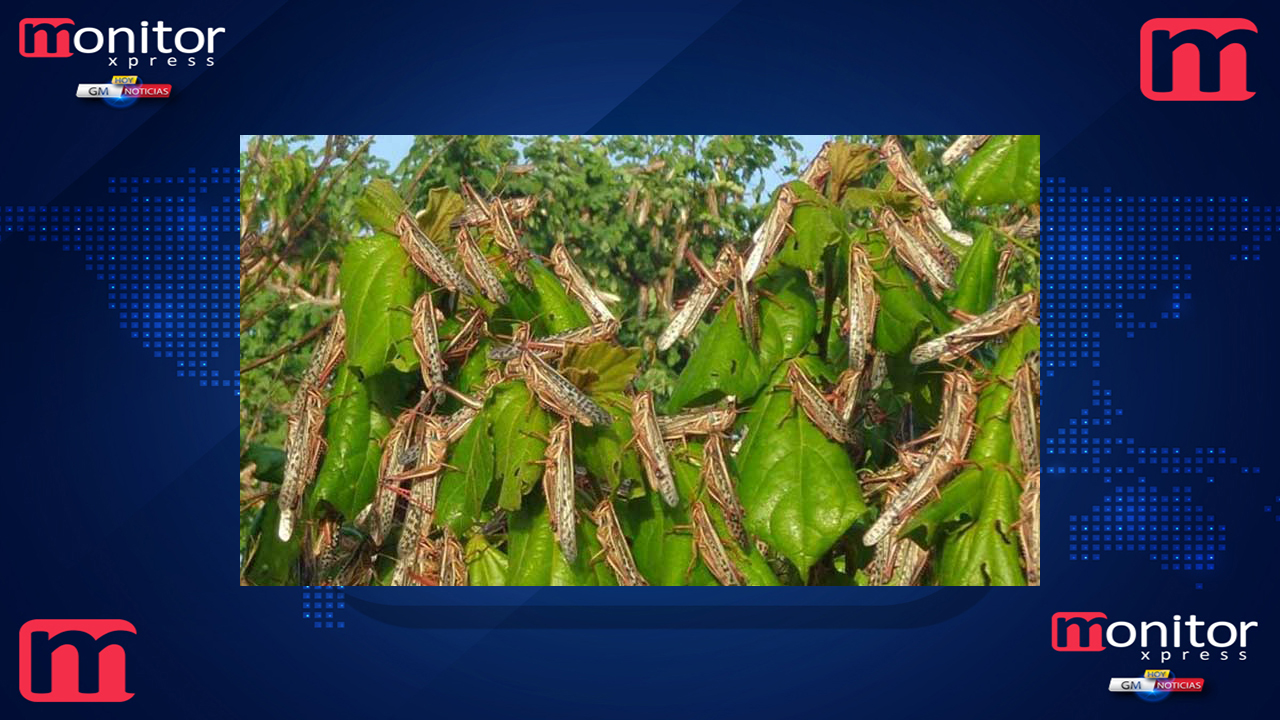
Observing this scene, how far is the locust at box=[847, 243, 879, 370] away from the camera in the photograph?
288 centimetres

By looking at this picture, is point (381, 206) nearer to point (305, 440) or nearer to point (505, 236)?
point (505, 236)

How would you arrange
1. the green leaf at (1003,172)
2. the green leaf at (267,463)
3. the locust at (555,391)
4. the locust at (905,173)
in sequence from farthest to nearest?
the green leaf at (267,463) → the green leaf at (1003,172) → the locust at (905,173) → the locust at (555,391)

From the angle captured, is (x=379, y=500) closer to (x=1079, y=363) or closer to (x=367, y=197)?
(x=367, y=197)

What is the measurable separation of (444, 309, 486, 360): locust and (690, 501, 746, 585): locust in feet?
1.80

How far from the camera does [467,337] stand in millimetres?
2908

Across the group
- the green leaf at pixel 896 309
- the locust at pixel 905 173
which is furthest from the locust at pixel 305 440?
the locust at pixel 905 173

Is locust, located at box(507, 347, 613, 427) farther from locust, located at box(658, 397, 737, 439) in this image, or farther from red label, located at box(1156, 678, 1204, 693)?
red label, located at box(1156, 678, 1204, 693)

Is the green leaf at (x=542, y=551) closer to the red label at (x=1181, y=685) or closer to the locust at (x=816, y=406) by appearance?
the locust at (x=816, y=406)

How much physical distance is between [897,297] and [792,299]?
0.21m

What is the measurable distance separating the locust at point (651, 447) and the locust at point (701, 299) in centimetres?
Answer: 20

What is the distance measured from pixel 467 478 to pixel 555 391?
27cm

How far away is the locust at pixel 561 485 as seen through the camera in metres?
2.73

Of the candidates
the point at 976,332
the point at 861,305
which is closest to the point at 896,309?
the point at 861,305

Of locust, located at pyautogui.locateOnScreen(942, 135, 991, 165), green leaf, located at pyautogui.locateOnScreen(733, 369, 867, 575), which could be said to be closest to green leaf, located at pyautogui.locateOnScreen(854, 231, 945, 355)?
green leaf, located at pyautogui.locateOnScreen(733, 369, 867, 575)
